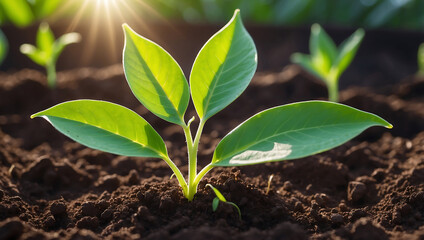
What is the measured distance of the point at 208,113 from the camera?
46.4 inches

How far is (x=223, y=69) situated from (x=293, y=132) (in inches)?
10.3

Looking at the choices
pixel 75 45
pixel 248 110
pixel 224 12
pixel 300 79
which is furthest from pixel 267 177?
pixel 224 12

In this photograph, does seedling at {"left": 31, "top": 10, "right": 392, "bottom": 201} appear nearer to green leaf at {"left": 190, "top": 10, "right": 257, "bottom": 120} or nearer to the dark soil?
green leaf at {"left": 190, "top": 10, "right": 257, "bottom": 120}

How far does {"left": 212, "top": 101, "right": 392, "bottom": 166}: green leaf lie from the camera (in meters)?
1.01

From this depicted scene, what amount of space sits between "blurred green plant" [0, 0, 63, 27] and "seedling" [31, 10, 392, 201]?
10.2ft

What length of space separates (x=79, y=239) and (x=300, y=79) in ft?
6.36

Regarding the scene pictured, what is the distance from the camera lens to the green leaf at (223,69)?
3.79 feet

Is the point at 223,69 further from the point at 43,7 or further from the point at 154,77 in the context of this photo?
the point at 43,7

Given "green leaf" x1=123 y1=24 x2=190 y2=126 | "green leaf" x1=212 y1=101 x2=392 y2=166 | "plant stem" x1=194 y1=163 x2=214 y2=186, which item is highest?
"green leaf" x1=123 y1=24 x2=190 y2=126

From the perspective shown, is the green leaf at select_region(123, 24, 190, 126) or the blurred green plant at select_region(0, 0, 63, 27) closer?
the green leaf at select_region(123, 24, 190, 126)

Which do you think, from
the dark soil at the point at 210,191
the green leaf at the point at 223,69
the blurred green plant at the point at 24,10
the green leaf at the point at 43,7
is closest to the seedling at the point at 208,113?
the green leaf at the point at 223,69

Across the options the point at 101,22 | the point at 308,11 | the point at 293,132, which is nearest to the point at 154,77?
the point at 293,132

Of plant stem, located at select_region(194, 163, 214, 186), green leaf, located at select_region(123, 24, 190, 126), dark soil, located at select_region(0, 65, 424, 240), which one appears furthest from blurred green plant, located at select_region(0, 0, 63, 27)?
Result: plant stem, located at select_region(194, 163, 214, 186)

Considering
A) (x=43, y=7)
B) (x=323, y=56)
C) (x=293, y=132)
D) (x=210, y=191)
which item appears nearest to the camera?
(x=293, y=132)
